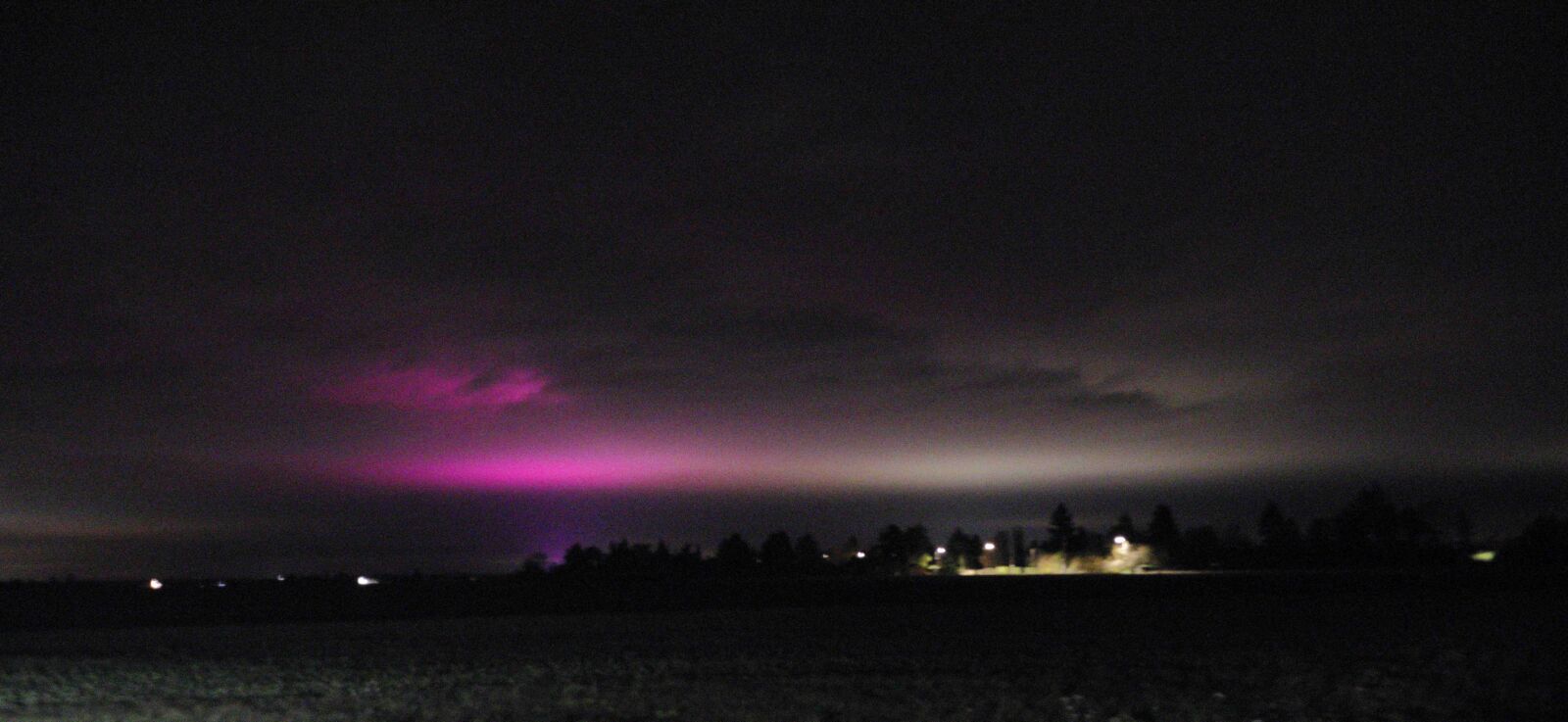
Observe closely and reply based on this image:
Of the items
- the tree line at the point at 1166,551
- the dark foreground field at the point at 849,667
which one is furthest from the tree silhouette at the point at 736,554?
the dark foreground field at the point at 849,667

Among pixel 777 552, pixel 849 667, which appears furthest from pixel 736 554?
pixel 849 667

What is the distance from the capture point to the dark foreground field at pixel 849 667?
55.9 ft

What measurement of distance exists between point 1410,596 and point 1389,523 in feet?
341

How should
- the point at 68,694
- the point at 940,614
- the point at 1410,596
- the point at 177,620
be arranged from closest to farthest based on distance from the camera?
1. the point at 68,694
2. the point at 940,614
3. the point at 1410,596
4. the point at 177,620

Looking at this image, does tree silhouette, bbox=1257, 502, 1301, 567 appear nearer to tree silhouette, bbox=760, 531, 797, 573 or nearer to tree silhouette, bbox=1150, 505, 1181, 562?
tree silhouette, bbox=1150, 505, 1181, 562

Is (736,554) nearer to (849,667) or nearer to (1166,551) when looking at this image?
(1166,551)

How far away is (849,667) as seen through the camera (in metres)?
22.2

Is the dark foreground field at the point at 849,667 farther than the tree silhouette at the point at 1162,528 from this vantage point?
No

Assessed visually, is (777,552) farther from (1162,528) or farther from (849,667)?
(849,667)

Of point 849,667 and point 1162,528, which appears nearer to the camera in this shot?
point 849,667

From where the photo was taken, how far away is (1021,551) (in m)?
176

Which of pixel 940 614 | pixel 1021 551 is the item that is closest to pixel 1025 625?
pixel 940 614

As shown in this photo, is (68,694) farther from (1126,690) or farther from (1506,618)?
(1506,618)

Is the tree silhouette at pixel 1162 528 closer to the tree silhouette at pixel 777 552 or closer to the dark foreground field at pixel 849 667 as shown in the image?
the tree silhouette at pixel 777 552
